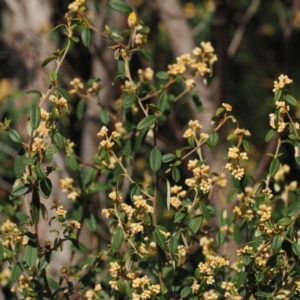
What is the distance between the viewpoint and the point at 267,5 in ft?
19.4

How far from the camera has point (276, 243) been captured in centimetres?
191

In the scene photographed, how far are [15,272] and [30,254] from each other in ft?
0.66

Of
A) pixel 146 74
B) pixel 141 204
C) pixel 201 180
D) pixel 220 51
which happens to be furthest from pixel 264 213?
pixel 220 51

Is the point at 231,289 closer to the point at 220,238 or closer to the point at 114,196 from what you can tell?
the point at 220,238

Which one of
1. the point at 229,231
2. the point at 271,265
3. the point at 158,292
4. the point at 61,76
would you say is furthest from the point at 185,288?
the point at 61,76

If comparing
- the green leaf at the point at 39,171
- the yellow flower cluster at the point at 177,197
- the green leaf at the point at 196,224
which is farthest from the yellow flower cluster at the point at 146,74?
the green leaf at the point at 39,171

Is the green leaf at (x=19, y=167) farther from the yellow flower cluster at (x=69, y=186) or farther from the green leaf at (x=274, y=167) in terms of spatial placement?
the green leaf at (x=274, y=167)

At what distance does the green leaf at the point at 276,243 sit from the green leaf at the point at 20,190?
2.31 feet

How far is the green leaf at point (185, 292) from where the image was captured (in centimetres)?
210

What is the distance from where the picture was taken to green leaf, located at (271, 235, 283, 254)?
1.91 m

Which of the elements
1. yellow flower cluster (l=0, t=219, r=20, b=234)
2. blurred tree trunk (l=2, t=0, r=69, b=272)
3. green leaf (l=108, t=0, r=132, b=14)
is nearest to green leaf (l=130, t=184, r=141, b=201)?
yellow flower cluster (l=0, t=219, r=20, b=234)

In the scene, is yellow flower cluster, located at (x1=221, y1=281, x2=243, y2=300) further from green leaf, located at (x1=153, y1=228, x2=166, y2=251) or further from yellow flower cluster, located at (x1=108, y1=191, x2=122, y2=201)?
yellow flower cluster, located at (x1=108, y1=191, x2=122, y2=201)

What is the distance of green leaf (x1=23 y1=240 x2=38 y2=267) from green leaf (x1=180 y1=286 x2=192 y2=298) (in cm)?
45

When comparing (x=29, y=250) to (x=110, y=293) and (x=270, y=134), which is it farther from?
(x=270, y=134)
